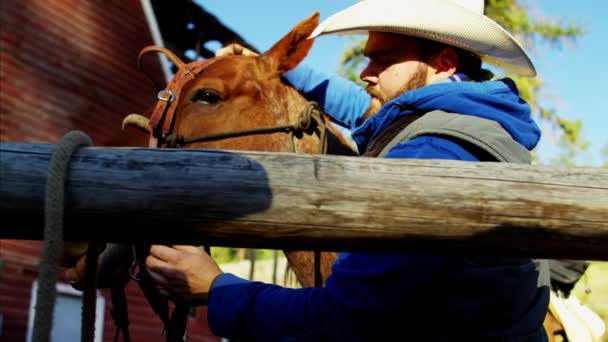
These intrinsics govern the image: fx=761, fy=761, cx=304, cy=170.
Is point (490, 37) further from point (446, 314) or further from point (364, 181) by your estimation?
point (364, 181)

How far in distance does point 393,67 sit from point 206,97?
4.00 ft

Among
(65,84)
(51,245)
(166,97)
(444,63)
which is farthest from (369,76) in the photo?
(65,84)

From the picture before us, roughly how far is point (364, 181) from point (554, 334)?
10.4ft

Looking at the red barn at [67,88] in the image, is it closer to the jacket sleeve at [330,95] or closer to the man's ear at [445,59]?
the jacket sleeve at [330,95]

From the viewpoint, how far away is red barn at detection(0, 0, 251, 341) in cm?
970

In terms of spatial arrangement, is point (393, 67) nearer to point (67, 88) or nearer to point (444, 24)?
point (444, 24)

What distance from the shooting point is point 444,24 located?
2.57 metres

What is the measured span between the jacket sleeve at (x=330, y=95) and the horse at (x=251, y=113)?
0.16 feet

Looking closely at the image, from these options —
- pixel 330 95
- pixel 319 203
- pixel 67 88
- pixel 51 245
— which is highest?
pixel 67 88

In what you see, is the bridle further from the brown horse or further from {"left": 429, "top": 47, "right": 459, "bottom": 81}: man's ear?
{"left": 429, "top": 47, "right": 459, "bottom": 81}: man's ear

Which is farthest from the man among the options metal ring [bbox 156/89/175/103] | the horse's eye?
metal ring [bbox 156/89/175/103]

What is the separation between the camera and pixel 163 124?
3574 millimetres

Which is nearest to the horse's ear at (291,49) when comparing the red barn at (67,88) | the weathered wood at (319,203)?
the weathered wood at (319,203)

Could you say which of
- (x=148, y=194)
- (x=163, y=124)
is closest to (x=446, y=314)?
(x=148, y=194)
